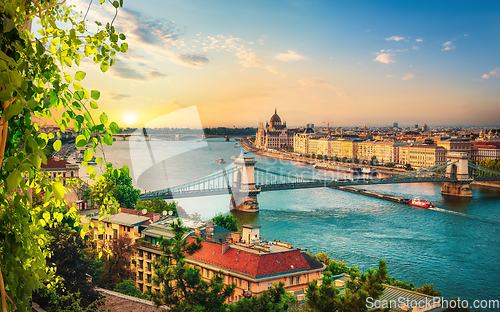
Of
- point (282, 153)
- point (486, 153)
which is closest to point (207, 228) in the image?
point (486, 153)

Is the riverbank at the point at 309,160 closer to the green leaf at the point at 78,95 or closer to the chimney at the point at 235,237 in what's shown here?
the chimney at the point at 235,237

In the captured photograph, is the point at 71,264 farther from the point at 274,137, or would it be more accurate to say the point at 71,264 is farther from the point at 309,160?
the point at 274,137

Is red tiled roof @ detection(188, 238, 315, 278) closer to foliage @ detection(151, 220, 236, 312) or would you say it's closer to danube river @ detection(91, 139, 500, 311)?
foliage @ detection(151, 220, 236, 312)

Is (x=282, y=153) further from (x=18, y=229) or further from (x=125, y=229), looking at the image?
(x=18, y=229)

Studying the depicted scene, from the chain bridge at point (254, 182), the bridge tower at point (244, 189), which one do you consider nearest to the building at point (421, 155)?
the chain bridge at point (254, 182)

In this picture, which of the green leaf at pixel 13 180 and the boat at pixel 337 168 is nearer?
the green leaf at pixel 13 180

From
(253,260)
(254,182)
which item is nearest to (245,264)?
(253,260)
